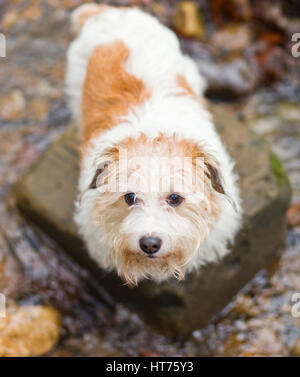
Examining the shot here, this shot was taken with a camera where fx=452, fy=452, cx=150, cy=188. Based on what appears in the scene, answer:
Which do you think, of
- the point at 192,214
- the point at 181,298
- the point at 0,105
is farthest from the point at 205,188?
the point at 0,105

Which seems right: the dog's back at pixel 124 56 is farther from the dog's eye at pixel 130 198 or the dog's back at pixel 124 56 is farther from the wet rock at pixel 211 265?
the dog's eye at pixel 130 198

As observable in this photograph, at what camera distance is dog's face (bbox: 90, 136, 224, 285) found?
2.95m

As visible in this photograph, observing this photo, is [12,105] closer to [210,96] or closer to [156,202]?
[210,96]

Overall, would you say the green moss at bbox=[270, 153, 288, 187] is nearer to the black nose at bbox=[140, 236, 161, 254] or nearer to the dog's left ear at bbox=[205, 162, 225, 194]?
the dog's left ear at bbox=[205, 162, 225, 194]

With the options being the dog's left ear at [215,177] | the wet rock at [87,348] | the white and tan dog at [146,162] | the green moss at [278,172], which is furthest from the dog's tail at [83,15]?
the wet rock at [87,348]

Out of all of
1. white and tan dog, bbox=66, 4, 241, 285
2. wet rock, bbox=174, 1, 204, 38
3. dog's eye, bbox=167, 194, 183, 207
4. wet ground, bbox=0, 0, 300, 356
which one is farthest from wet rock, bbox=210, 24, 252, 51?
dog's eye, bbox=167, 194, 183, 207

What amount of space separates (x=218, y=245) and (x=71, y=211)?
5.38 feet

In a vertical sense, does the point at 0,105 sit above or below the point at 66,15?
below

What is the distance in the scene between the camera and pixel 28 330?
437cm

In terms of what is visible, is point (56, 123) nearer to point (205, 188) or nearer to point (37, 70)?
point (37, 70)

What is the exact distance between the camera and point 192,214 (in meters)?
3.13

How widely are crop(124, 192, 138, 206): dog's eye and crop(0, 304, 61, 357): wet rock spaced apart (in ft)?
6.59

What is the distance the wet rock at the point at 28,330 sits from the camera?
4246 millimetres

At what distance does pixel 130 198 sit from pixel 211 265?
1.45m
